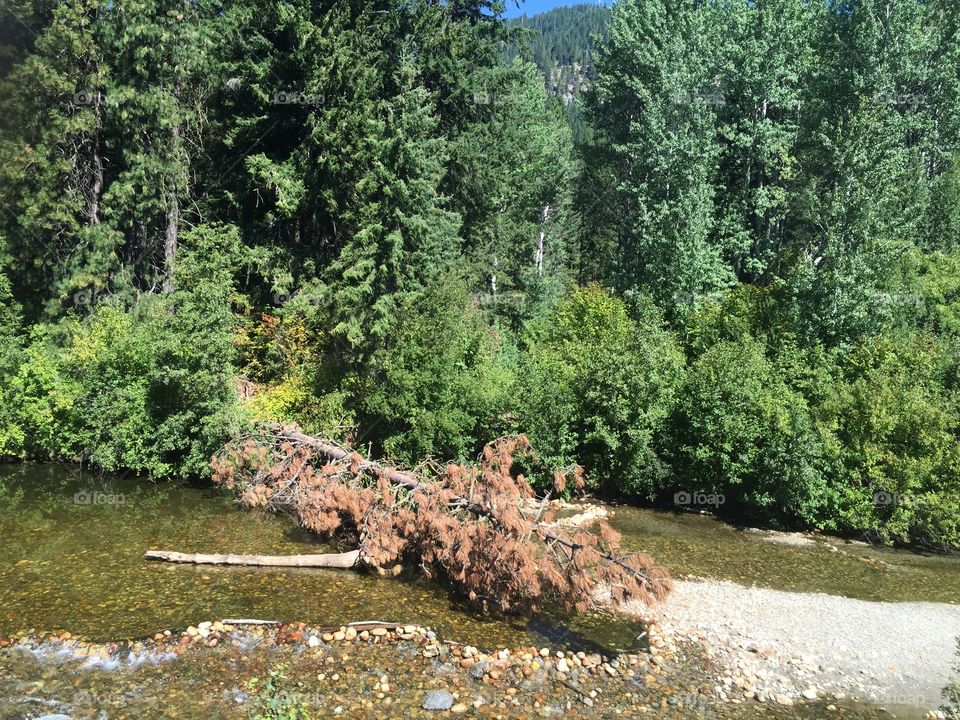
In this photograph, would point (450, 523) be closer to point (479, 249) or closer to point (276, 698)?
point (276, 698)

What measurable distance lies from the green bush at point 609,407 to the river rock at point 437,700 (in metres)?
9.29

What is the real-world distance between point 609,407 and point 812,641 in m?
8.03

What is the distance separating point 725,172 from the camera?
94.6 ft

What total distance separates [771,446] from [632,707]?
9627 mm

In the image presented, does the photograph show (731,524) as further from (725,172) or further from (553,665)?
(725,172)

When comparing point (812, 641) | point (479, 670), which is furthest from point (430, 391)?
point (812, 641)

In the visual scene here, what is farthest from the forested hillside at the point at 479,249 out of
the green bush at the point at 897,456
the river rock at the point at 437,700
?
the river rock at the point at 437,700

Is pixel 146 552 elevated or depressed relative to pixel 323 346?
depressed

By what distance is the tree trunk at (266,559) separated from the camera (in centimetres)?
1285

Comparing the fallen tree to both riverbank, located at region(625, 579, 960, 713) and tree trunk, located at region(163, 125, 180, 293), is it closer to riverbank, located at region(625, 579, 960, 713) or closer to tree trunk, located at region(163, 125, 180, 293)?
riverbank, located at region(625, 579, 960, 713)

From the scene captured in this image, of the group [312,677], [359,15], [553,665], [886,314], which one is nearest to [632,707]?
[553,665]

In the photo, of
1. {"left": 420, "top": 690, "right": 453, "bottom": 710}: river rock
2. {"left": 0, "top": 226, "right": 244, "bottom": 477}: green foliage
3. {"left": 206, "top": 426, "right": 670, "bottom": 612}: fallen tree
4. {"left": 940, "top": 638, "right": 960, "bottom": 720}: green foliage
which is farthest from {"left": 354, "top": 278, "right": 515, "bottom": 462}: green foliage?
{"left": 940, "top": 638, "right": 960, "bottom": 720}: green foliage

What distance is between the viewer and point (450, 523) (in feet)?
40.5

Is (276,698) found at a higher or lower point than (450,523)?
lower
